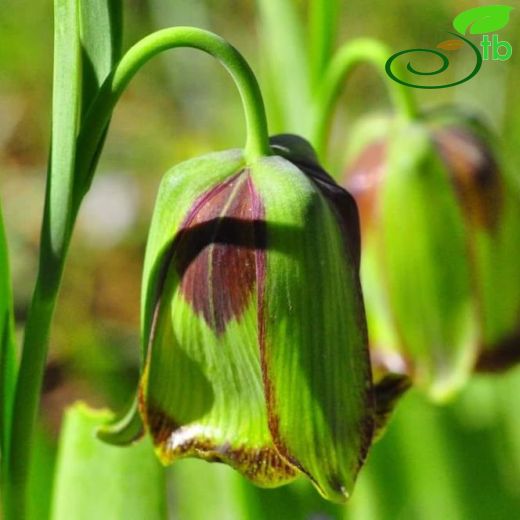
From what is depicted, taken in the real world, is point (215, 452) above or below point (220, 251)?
below

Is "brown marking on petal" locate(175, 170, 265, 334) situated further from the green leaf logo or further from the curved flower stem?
the green leaf logo

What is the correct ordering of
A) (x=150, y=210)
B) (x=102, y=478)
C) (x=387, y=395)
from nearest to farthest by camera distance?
(x=387, y=395)
(x=102, y=478)
(x=150, y=210)

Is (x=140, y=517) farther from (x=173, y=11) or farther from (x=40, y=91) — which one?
(x=40, y=91)

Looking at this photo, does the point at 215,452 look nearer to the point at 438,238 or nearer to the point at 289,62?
the point at 438,238

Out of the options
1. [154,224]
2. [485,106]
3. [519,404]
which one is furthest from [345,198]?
[485,106]

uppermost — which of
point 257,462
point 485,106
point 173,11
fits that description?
point 173,11

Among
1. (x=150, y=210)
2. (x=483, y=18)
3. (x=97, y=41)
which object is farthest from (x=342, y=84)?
(x=150, y=210)

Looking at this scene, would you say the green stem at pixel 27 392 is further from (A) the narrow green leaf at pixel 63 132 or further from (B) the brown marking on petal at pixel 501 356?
(B) the brown marking on petal at pixel 501 356
